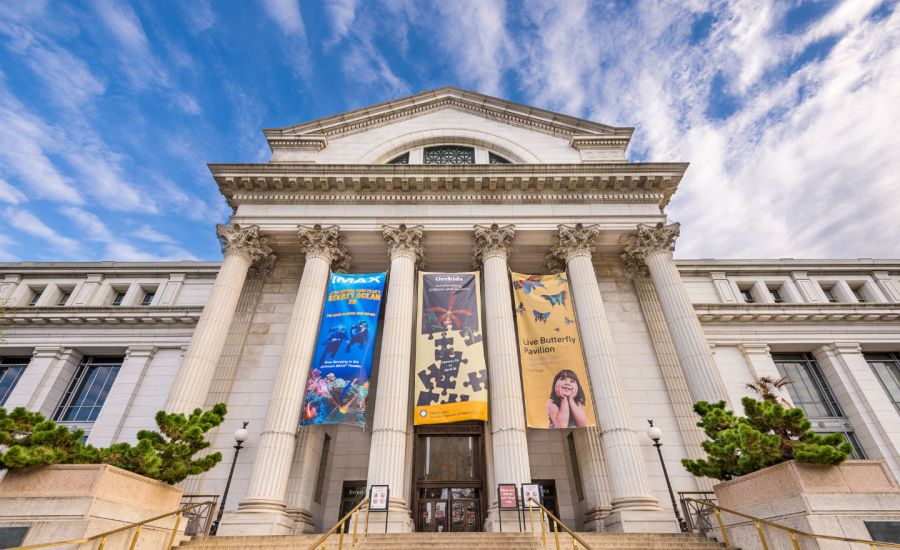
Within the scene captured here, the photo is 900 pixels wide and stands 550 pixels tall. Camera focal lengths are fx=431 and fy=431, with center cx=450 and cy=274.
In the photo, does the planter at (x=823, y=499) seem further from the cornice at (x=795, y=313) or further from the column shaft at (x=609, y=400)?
the cornice at (x=795, y=313)

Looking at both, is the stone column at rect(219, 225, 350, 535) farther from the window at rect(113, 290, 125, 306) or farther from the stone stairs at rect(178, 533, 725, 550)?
the window at rect(113, 290, 125, 306)

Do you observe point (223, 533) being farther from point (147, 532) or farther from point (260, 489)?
point (147, 532)

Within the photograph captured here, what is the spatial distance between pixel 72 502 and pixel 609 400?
14736 millimetres

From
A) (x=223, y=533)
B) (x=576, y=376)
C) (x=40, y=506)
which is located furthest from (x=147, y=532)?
(x=576, y=376)

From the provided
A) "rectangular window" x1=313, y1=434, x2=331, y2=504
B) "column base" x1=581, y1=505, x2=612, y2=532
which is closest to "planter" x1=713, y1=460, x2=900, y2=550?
"column base" x1=581, y1=505, x2=612, y2=532

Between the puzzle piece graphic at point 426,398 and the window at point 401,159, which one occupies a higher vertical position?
the window at point 401,159

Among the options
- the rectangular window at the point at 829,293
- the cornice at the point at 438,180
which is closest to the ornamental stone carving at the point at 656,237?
the cornice at the point at 438,180

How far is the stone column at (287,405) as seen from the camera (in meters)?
13.2

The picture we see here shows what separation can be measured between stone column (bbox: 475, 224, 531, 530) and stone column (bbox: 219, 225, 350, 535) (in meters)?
6.69

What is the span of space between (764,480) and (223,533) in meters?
14.4

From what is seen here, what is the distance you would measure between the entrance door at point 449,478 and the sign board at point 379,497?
460cm

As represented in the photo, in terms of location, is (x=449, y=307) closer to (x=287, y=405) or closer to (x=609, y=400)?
(x=609, y=400)

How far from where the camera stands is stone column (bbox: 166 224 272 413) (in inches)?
608

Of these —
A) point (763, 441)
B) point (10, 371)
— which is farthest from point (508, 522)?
point (10, 371)
